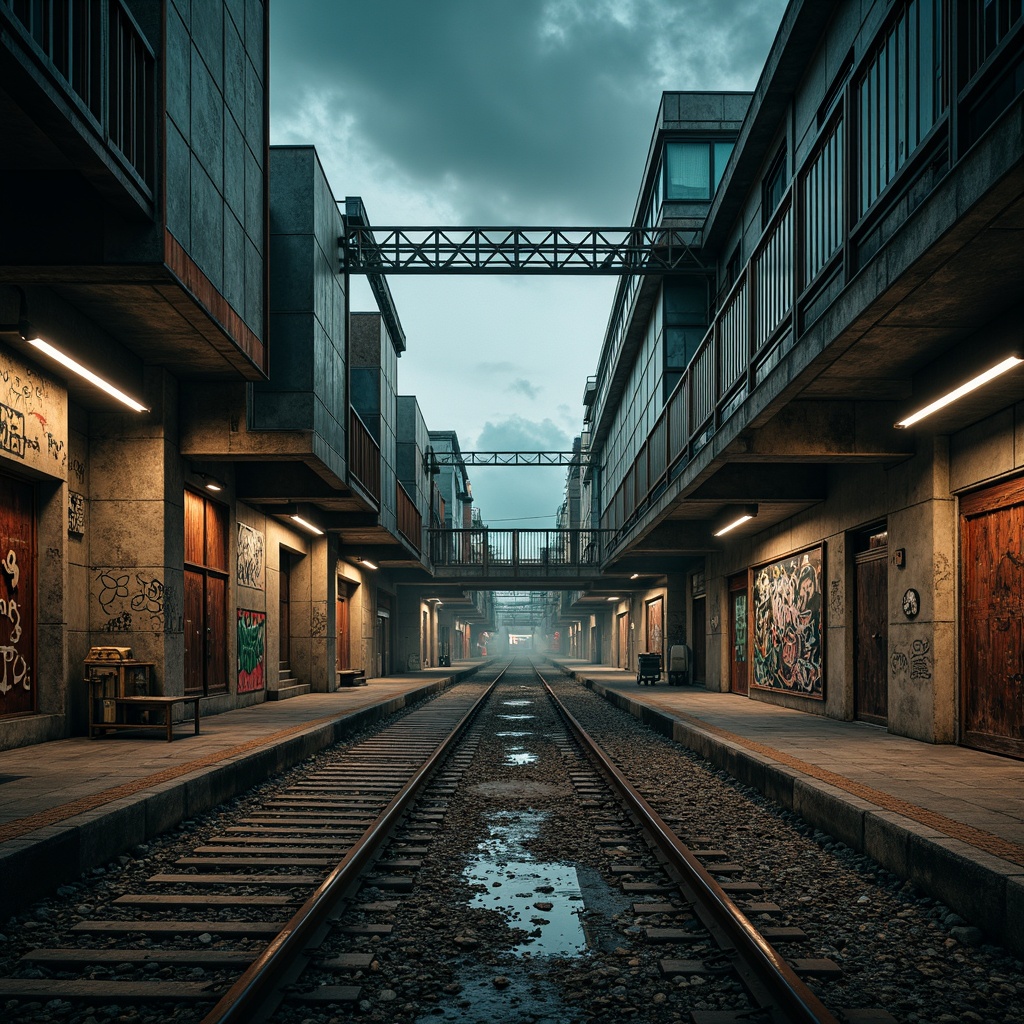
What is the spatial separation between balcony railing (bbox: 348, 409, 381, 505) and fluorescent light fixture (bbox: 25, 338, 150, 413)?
6.94 metres

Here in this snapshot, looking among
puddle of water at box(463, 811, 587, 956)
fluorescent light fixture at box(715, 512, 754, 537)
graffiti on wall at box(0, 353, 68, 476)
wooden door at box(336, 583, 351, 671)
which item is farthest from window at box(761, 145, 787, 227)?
wooden door at box(336, 583, 351, 671)

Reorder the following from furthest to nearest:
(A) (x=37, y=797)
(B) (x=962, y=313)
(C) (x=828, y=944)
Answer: (B) (x=962, y=313) < (A) (x=37, y=797) < (C) (x=828, y=944)

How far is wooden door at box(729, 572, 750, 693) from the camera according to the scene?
21.0 m

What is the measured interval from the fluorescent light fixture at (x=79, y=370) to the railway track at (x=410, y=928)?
4298 mm

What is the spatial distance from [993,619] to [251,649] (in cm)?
1243

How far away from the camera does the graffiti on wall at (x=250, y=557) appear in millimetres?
16844

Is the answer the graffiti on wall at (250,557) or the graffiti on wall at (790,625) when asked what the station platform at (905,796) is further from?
the graffiti on wall at (250,557)

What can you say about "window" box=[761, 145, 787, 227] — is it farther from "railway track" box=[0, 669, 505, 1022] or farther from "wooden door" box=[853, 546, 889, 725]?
"railway track" box=[0, 669, 505, 1022]

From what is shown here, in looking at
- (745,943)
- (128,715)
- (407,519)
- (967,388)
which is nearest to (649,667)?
(407,519)

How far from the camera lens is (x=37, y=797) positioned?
6.98m

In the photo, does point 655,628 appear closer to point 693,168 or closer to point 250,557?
point 693,168

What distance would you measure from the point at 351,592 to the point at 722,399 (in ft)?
59.9

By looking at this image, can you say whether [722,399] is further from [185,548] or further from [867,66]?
[185,548]

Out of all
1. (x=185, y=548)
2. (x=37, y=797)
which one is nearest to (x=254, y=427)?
(x=185, y=548)
